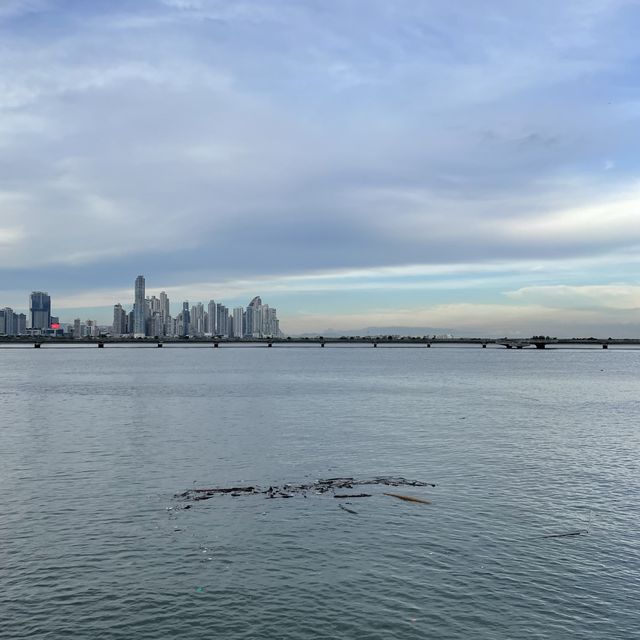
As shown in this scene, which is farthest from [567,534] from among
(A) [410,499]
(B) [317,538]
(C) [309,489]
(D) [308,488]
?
(D) [308,488]

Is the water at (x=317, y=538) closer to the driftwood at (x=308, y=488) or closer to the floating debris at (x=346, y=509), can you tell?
the floating debris at (x=346, y=509)

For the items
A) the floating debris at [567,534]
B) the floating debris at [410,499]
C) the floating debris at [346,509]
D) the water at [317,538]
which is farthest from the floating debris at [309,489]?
the floating debris at [567,534]

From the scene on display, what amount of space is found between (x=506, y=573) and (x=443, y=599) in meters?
3.74

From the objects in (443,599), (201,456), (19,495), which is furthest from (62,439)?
(443,599)

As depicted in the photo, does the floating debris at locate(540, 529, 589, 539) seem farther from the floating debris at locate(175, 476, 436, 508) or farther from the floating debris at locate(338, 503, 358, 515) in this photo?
the floating debris at locate(338, 503, 358, 515)

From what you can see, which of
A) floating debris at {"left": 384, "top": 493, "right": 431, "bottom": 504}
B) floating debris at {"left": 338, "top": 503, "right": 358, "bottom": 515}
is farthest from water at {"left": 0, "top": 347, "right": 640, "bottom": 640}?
floating debris at {"left": 384, "top": 493, "right": 431, "bottom": 504}

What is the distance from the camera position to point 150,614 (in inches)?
804

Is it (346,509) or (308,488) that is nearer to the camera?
(346,509)

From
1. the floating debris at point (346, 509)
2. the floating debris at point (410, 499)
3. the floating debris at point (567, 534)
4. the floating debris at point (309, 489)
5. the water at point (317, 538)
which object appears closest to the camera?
the water at point (317, 538)

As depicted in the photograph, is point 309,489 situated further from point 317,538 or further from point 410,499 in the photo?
point 317,538

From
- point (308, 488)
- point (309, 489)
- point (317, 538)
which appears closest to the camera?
point (317, 538)

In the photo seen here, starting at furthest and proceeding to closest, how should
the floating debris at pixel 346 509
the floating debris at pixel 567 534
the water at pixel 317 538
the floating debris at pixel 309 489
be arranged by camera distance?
the floating debris at pixel 309 489 < the floating debris at pixel 346 509 < the floating debris at pixel 567 534 < the water at pixel 317 538

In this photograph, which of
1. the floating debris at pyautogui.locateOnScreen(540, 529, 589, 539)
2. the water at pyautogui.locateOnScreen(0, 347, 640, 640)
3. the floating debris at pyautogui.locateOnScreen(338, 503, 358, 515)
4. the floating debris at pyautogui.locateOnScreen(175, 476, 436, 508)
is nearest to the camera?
the water at pyautogui.locateOnScreen(0, 347, 640, 640)

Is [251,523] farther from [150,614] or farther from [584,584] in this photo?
[584,584]
